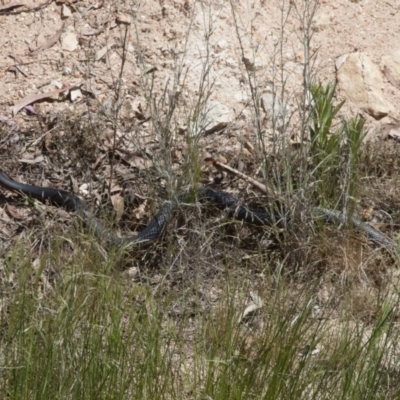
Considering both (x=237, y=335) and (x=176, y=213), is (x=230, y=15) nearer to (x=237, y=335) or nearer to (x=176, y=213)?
(x=176, y=213)

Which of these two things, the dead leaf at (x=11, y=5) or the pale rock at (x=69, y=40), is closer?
the pale rock at (x=69, y=40)

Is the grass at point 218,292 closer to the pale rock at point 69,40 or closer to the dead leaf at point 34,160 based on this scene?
the dead leaf at point 34,160

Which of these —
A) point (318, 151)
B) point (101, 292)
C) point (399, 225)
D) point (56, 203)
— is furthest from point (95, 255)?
point (399, 225)

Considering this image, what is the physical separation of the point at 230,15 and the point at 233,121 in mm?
821

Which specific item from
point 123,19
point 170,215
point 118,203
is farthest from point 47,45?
point 170,215

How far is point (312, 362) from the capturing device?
13.1 ft

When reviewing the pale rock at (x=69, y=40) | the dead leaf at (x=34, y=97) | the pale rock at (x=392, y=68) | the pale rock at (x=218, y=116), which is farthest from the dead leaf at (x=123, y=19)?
the pale rock at (x=392, y=68)

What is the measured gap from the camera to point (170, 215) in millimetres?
5207

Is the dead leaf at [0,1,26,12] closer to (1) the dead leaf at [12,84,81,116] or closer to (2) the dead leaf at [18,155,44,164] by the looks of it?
(1) the dead leaf at [12,84,81,116]

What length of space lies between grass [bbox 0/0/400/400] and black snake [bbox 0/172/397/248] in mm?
61

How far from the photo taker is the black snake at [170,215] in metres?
5.05

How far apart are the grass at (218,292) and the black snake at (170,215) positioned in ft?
0.20

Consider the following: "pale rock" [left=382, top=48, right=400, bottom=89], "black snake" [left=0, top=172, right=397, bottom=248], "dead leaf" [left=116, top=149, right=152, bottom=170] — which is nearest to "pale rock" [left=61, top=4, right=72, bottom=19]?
"dead leaf" [left=116, top=149, right=152, bottom=170]

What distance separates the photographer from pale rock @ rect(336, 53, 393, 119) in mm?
6176
